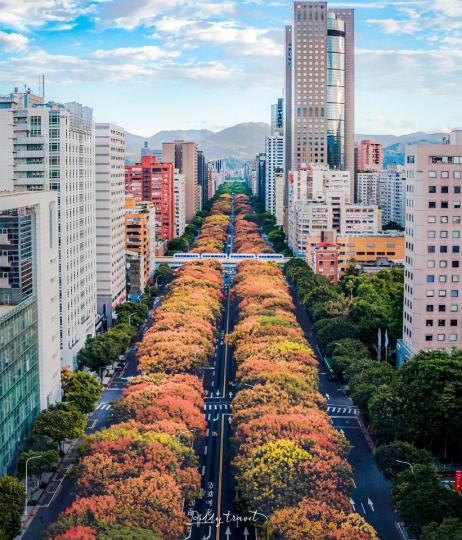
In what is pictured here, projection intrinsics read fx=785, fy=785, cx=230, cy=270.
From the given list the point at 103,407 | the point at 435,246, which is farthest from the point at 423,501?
the point at 103,407

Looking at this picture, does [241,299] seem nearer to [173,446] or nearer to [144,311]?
[144,311]

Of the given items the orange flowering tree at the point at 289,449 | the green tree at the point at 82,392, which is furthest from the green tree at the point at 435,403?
the green tree at the point at 82,392

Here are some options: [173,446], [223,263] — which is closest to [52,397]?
[173,446]

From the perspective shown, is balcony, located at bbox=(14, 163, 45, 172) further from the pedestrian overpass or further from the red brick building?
the red brick building

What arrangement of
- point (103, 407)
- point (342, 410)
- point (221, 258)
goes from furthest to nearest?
point (221, 258) < point (342, 410) < point (103, 407)

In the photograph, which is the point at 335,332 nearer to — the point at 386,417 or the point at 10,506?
the point at 386,417

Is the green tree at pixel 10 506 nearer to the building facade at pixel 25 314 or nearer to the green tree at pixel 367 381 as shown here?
the building facade at pixel 25 314
